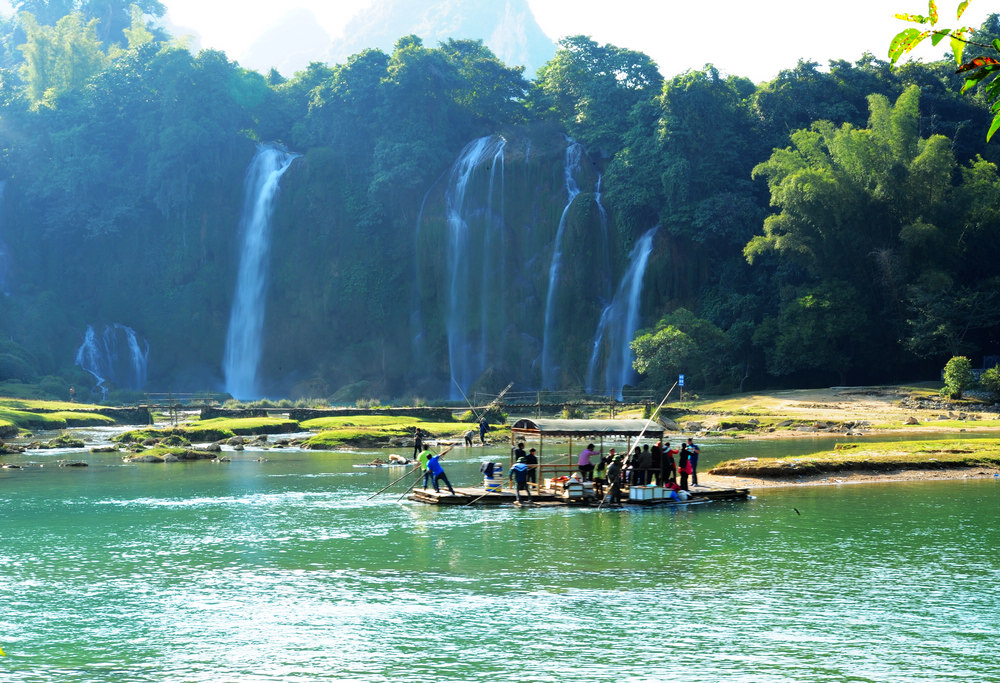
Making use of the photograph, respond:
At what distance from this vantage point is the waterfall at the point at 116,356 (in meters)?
90.4

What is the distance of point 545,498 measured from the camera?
101 ft

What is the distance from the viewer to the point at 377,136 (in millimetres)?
93500

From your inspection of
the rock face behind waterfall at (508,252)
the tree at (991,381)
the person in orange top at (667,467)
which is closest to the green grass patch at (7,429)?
the rock face behind waterfall at (508,252)

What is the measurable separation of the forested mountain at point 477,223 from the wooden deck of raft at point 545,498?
118ft

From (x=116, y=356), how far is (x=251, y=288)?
14218 millimetres

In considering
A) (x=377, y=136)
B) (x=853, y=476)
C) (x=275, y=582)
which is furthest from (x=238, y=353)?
(x=275, y=582)

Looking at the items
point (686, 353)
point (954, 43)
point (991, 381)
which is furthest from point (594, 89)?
point (954, 43)

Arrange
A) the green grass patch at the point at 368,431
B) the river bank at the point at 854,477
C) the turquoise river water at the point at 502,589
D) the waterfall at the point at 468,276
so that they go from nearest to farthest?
the turquoise river water at the point at 502,589, the river bank at the point at 854,477, the green grass patch at the point at 368,431, the waterfall at the point at 468,276

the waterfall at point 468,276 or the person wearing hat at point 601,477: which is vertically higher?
the waterfall at point 468,276

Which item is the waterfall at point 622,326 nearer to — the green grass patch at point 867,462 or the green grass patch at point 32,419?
the green grass patch at point 867,462

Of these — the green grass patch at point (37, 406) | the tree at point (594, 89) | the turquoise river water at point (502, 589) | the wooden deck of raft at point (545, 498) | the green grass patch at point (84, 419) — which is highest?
the tree at point (594, 89)

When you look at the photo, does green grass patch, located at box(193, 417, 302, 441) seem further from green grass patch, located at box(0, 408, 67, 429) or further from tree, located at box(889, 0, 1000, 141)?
tree, located at box(889, 0, 1000, 141)

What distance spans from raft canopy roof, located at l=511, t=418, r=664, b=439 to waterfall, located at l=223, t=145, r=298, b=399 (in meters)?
60.5

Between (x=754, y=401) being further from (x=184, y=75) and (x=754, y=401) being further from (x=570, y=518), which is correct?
(x=184, y=75)
